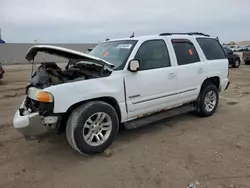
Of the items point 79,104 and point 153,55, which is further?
point 153,55

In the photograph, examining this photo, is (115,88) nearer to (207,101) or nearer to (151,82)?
(151,82)

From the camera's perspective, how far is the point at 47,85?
3787 mm

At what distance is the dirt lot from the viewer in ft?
10.6

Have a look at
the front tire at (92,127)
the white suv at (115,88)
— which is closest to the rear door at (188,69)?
the white suv at (115,88)

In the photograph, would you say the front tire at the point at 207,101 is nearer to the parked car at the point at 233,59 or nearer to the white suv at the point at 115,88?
the white suv at the point at 115,88

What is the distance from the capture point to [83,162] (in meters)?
3.75

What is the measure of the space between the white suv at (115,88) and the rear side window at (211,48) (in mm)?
28

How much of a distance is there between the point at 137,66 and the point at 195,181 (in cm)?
198

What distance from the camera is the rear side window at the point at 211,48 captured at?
5797 millimetres

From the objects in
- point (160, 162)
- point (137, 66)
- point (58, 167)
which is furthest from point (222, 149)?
point (58, 167)

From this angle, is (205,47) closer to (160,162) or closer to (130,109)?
(130,109)

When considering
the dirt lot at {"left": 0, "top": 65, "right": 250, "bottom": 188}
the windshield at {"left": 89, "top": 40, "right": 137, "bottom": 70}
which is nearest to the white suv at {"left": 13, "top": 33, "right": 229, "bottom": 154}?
the windshield at {"left": 89, "top": 40, "right": 137, "bottom": 70}

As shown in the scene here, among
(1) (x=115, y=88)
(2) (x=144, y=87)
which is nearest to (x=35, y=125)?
(1) (x=115, y=88)

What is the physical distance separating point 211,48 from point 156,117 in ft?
7.95
